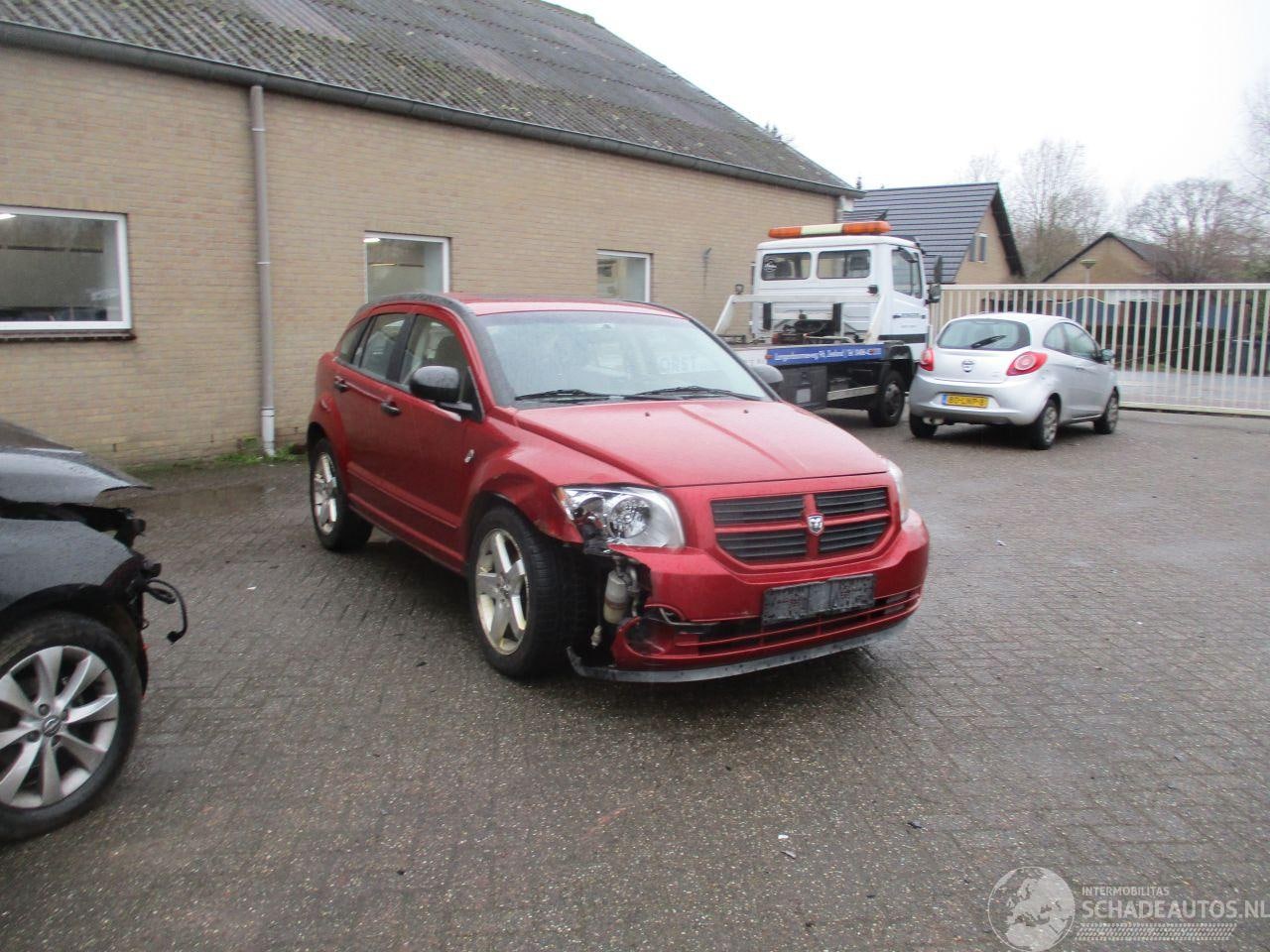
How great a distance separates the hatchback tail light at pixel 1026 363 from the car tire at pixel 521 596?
919cm

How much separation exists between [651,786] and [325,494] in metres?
4.08

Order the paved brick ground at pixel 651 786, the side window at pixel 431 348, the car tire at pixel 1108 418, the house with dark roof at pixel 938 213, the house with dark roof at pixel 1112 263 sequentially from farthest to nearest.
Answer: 1. the house with dark roof at pixel 1112 263
2. the house with dark roof at pixel 938 213
3. the car tire at pixel 1108 418
4. the side window at pixel 431 348
5. the paved brick ground at pixel 651 786

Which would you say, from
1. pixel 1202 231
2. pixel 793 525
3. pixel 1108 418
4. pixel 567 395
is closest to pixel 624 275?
pixel 1108 418

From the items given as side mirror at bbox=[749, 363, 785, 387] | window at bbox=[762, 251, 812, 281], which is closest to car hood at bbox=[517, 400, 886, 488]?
side mirror at bbox=[749, 363, 785, 387]

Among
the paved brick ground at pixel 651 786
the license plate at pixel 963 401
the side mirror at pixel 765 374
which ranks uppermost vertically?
the side mirror at pixel 765 374

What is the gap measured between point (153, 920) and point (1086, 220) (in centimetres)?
5918

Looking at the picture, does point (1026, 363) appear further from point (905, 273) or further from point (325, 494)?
point (325, 494)

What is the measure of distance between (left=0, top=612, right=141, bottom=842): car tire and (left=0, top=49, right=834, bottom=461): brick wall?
271 inches

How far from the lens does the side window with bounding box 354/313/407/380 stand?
627 centimetres

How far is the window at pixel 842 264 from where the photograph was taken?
46.8 ft

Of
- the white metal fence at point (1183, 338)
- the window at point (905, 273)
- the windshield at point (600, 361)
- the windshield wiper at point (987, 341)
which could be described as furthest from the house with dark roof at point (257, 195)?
the white metal fence at point (1183, 338)

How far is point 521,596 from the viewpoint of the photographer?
14.9ft

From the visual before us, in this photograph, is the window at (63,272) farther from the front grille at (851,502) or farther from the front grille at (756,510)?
the front grille at (851,502)

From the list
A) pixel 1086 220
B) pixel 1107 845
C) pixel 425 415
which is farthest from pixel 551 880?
pixel 1086 220
